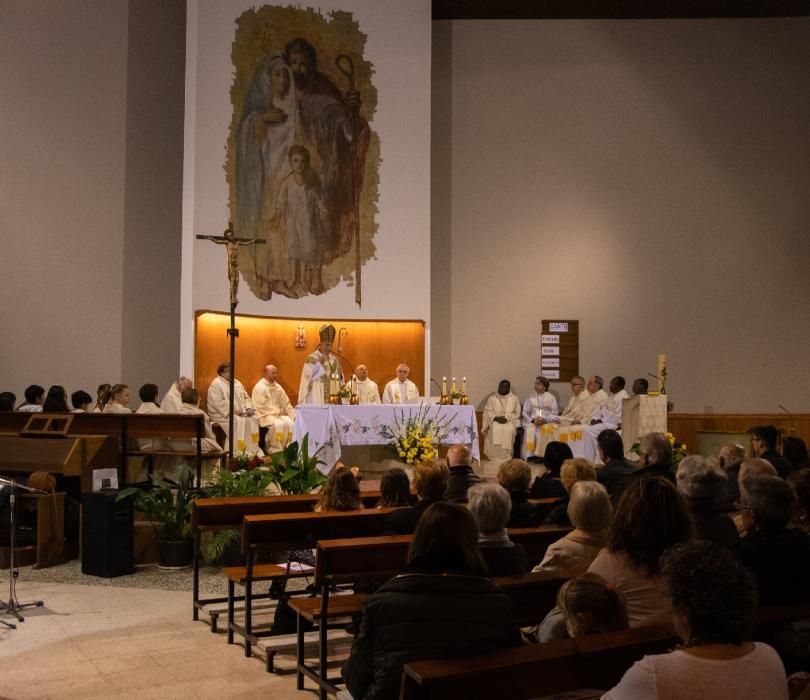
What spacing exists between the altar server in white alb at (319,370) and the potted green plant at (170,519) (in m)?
6.44

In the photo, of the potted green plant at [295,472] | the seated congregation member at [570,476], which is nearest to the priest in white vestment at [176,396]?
the potted green plant at [295,472]

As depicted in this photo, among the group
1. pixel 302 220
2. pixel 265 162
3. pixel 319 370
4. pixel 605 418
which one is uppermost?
pixel 265 162

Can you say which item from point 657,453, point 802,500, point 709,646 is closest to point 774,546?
point 802,500

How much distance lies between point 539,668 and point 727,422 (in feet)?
46.6

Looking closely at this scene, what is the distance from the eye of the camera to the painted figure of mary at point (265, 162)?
1462cm

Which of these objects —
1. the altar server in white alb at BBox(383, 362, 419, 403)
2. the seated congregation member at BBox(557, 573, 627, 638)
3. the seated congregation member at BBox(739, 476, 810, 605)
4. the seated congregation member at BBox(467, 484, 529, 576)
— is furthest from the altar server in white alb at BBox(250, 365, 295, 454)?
the seated congregation member at BBox(557, 573, 627, 638)

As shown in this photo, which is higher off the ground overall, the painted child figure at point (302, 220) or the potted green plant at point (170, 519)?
the painted child figure at point (302, 220)

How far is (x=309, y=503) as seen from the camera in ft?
20.6

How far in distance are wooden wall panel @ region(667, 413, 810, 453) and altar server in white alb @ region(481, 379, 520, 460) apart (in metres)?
2.60

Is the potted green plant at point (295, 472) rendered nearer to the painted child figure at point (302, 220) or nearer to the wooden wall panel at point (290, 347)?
the wooden wall panel at point (290, 347)

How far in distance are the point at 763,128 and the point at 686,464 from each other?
525 inches

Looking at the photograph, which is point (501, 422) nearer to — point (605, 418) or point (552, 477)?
point (605, 418)

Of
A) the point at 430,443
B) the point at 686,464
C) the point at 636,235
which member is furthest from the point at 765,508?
the point at 636,235

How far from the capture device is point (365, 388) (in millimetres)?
14945
